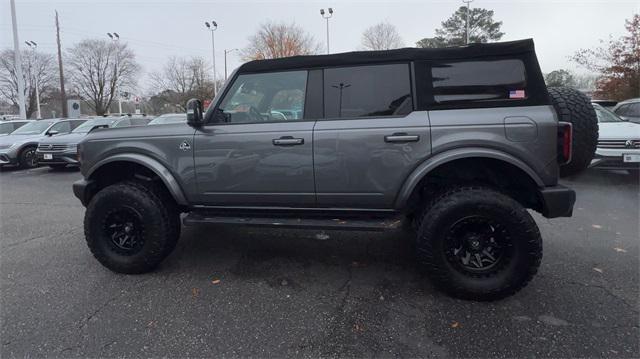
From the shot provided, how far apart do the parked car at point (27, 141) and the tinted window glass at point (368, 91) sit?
37.0ft

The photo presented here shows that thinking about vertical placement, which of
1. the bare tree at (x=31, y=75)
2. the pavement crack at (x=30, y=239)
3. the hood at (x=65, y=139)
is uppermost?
the bare tree at (x=31, y=75)

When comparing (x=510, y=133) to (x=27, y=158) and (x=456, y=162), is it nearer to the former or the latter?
(x=456, y=162)

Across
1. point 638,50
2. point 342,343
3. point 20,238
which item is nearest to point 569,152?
point 342,343

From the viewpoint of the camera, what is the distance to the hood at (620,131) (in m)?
6.88

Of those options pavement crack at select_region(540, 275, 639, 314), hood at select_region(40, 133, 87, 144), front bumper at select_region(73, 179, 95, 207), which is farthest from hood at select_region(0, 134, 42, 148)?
pavement crack at select_region(540, 275, 639, 314)

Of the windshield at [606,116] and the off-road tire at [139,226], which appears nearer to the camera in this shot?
the off-road tire at [139,226]

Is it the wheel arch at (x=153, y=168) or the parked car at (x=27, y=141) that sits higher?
the parked car at (x=27, y=141)

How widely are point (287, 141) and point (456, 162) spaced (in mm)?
1426

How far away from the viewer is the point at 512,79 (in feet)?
9.74

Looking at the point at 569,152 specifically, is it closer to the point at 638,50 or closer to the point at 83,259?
the point at 83,259

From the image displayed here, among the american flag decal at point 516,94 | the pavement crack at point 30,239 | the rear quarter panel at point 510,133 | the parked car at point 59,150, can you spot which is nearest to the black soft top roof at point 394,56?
the american flag decal at point 516,94

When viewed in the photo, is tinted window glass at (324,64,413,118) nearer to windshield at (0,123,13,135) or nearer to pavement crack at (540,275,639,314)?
pavement crack at (540,275,639,314)

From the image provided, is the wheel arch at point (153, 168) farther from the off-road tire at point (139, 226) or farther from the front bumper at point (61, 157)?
the front bumper at point (61, 157)

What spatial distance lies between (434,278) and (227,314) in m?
1.64
